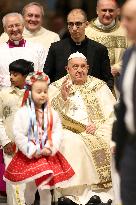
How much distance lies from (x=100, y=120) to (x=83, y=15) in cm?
119

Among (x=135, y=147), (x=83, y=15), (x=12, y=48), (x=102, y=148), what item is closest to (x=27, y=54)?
(x=12, y=48)

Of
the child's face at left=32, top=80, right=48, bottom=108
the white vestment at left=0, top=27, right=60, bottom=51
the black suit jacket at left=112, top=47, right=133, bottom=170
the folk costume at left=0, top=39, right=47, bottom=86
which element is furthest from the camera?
the white vestment at left=0, top=27, right=60, bottom=51

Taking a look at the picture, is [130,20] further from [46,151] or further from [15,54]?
[15,54]

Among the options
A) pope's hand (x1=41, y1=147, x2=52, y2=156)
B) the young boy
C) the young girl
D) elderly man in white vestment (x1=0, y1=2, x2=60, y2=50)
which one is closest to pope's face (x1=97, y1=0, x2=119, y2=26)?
elderly man in white vestment (x1=0, y1=2, x2=60, y2=50)

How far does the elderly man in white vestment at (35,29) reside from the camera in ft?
29.8

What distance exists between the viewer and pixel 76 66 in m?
7.88

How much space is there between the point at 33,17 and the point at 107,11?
2.67ft

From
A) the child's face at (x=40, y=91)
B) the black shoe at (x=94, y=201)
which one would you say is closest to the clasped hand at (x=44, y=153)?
the child's face at (x=40, y=91)

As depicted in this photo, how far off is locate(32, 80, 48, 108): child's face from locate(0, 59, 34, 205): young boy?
0.59 m

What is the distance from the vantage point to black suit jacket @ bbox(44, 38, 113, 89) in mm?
8508

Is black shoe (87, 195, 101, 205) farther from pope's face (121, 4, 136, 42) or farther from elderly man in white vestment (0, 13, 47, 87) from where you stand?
pope's face (121, 4, 136, 42)

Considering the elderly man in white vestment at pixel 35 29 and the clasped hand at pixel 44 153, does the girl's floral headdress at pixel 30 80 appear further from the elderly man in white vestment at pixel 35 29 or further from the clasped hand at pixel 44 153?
the elderly man in white vestment at pixel 35 29

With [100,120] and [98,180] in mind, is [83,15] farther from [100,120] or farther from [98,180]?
[98,180]

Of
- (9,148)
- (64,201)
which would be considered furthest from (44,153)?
(64,201)
